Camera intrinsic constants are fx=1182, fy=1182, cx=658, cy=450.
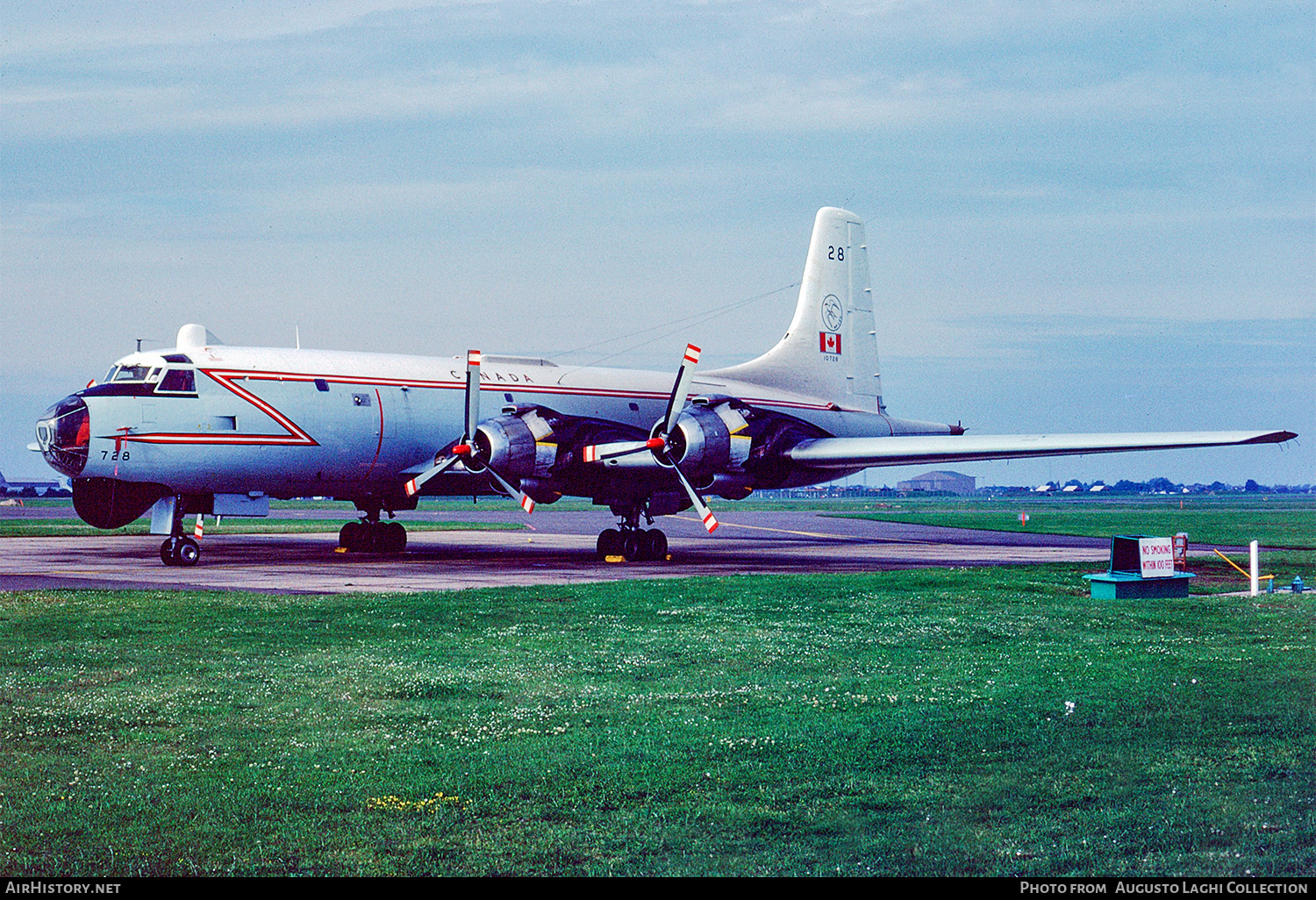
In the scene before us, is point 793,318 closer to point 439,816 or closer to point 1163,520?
point 439,816

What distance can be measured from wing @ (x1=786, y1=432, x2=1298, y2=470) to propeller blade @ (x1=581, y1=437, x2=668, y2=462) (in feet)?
14.6

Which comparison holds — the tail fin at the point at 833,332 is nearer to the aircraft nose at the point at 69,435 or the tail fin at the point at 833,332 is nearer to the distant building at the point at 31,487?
the aircraft nose at the point at 69,435

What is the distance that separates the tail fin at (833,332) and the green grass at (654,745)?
19957 millimetres

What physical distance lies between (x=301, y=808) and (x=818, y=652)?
728cm

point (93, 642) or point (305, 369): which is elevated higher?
point (305, 369)

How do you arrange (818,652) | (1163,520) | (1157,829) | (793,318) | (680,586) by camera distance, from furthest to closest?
(1163,520) < (793,318) < (680,586) < (818,652) < (1157,829)

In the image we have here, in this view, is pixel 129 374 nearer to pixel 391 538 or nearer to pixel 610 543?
pixel 391 538

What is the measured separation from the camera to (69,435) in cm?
2381

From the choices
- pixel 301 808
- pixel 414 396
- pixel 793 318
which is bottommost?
pixel 301 808

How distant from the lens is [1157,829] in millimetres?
6715

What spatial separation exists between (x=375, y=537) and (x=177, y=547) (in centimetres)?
651

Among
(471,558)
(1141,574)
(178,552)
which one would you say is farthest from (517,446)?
(1141,574)

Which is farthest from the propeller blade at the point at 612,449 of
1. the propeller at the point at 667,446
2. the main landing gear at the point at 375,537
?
the main landing gear at the point at 375,537

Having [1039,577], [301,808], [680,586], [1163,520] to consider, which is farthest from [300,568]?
[1163,520]
